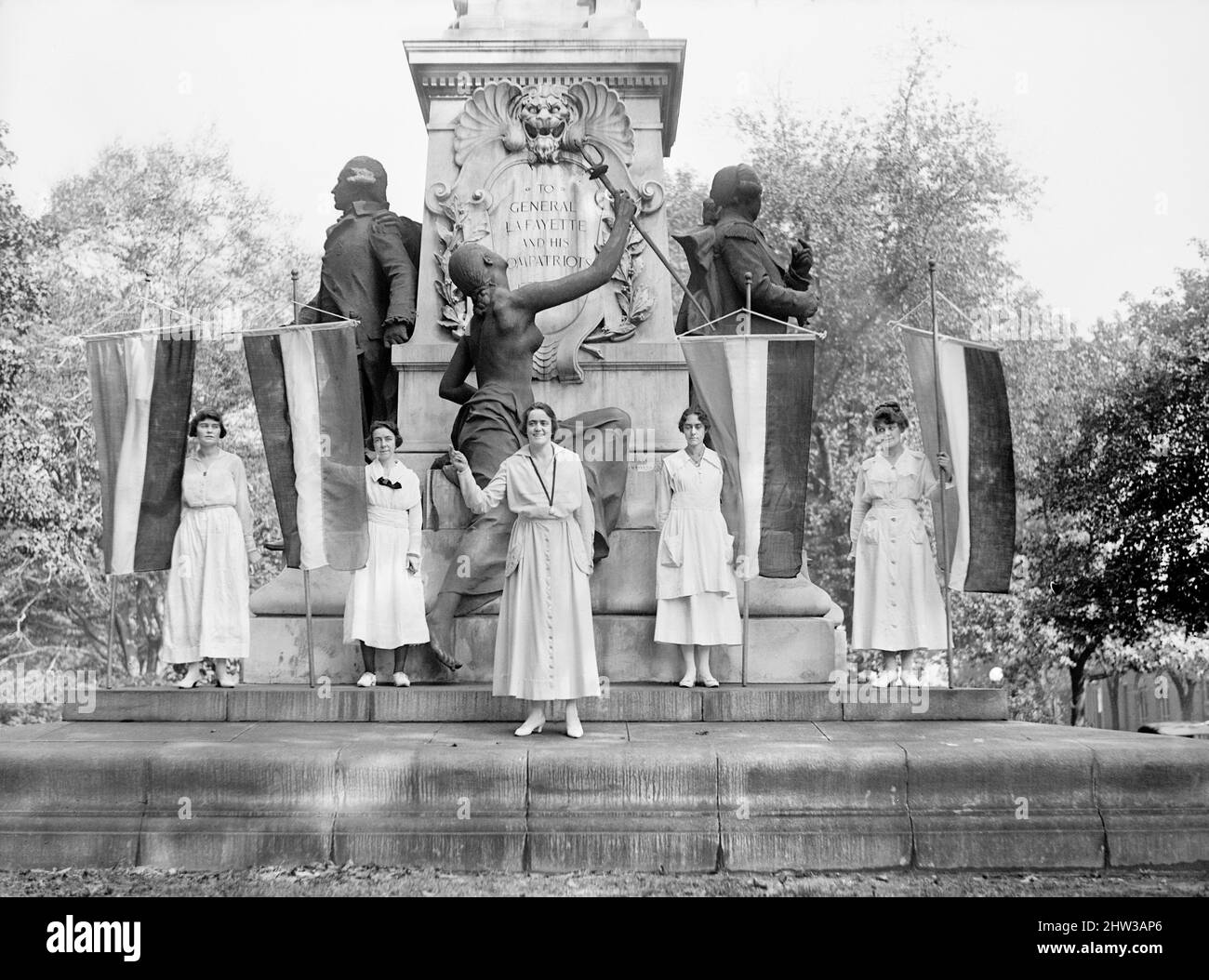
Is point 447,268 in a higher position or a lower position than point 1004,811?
higher

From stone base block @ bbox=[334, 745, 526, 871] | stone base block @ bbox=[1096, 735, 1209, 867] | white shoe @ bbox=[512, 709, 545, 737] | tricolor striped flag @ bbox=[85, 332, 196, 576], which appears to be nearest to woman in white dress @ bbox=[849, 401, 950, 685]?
stone base block @ bbox=[1096, 735, 1209, 867]

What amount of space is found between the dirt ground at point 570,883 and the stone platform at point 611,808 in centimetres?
11

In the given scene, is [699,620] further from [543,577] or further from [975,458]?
[975,458]

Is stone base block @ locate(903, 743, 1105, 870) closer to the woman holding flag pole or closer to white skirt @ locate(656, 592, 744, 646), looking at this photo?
white skirt @ locate(656, 592, 744, 646)

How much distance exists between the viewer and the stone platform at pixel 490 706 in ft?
27.1

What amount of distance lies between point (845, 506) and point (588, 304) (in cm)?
1483

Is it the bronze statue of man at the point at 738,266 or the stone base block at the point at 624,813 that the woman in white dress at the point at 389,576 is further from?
the bronze statue of man at the point at 738,266

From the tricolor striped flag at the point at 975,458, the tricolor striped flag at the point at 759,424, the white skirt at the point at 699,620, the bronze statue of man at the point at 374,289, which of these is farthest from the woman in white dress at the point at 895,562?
the bronze statue of man at the point at 374,289

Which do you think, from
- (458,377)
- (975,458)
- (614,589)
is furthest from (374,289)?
(975,458)

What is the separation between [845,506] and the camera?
81.4ft

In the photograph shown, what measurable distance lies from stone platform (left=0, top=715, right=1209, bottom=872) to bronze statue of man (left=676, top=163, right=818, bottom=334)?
4582mm

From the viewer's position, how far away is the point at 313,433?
8.81 metres

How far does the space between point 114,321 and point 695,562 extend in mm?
17825
